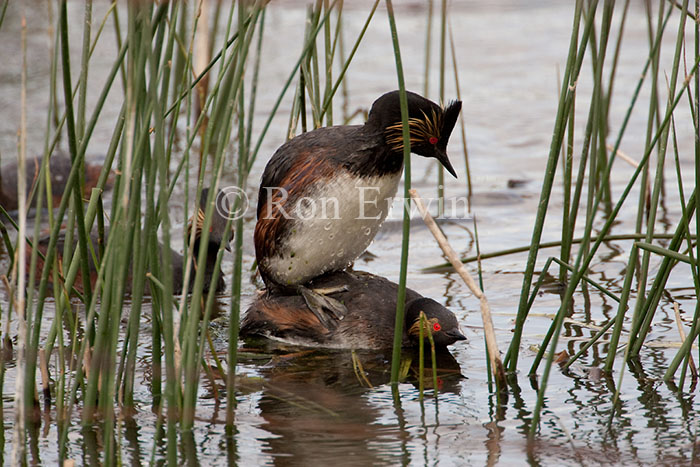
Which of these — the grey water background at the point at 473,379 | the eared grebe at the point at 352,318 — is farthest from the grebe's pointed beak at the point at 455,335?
the grey water background at the point at 473,379

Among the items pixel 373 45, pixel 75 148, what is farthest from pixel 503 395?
pixel 373 45

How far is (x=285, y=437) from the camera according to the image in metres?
3.50

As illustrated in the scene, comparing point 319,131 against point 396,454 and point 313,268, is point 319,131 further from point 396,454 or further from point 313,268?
point 396,454

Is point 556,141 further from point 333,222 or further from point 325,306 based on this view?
point 325,306

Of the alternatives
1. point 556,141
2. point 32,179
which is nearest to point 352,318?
point 556,141

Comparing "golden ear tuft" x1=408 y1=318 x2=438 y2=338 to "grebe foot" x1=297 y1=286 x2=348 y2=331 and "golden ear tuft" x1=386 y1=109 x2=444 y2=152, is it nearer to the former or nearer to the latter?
"grebe foot" x1=297 y1=286 x2=348 y2=331

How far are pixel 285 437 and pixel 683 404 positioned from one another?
4.74ft

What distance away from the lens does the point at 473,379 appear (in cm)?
409

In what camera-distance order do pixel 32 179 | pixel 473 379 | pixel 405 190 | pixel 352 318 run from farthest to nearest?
pixel 32 179 < pixel 352 318 < pixel 473 379 < pixel 405 190

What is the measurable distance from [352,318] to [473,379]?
0.75 meters

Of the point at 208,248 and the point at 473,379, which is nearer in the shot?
the point at 473,379

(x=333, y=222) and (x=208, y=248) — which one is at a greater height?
(x=333, y=222)

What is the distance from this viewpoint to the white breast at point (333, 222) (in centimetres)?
439

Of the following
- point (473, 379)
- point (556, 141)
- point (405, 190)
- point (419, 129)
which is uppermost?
point (419, 129)
